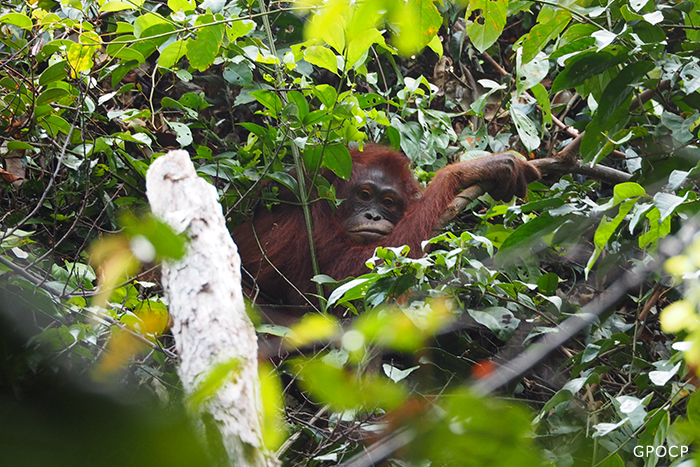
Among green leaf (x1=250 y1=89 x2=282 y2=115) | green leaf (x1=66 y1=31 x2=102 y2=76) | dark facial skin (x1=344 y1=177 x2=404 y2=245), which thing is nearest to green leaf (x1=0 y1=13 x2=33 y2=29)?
green leaf (x1=66 y1=31 x2=102 y2=76)

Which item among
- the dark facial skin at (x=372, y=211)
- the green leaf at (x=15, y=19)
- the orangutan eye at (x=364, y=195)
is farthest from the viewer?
the orangutan eye at (x=364, y=195)

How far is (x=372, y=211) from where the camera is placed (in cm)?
383

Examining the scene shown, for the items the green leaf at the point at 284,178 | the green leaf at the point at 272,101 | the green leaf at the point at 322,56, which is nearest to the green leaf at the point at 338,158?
the green leaf at the point at 284,178

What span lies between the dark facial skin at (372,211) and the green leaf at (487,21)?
138 cm

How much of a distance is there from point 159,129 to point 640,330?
2.83 m

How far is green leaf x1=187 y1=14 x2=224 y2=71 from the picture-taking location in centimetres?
272

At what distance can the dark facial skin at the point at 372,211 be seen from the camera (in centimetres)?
370

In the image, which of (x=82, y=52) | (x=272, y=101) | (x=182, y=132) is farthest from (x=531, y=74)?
(x=82, y=52)

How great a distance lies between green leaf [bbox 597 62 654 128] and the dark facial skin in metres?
1.55

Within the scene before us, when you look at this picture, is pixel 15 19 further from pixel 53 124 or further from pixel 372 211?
pixel 372 211

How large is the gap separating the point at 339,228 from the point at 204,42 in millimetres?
1416

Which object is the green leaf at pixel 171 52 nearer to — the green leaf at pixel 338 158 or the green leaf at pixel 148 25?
the green leaf at pixel 148 25

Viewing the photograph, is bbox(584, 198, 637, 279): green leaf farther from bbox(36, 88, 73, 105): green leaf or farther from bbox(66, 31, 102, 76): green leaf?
bbox(36, 88, 73, 105): green leaf

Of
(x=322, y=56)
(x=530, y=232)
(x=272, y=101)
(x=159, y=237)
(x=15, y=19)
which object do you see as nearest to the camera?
(x=159, y=237)
